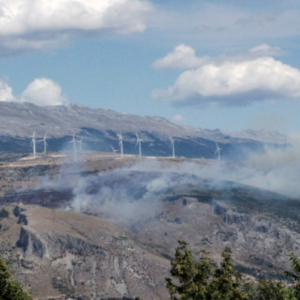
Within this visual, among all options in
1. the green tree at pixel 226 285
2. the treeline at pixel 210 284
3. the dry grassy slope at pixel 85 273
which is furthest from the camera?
the dry grassy slope at pixel 85 273

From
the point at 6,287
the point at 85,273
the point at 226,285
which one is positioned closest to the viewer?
the point at 226,285

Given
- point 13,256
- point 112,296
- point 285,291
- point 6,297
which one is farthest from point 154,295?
point 285,291

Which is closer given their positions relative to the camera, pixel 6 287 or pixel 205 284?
pixel 205 284

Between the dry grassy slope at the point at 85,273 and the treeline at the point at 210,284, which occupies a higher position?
the treeline at the point at 210,284

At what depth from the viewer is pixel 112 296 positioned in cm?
18062

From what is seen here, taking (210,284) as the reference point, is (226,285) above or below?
below

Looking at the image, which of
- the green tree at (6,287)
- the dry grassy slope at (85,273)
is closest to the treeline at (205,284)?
the green tree at (6,287)

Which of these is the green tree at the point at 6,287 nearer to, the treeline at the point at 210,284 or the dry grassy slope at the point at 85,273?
the treeline at the point at 210,284

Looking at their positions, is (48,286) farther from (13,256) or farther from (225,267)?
(225,267)

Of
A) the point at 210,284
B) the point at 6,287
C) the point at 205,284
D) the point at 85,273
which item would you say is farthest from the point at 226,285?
the point at 85,273

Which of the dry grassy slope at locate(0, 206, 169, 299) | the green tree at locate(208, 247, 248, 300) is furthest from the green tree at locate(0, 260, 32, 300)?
the dry grassy slope at locate(0, 206, 169, 299)

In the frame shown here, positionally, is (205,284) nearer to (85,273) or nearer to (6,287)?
(6,287)

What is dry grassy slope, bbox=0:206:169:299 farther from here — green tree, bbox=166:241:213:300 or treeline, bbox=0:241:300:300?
green tree, bbox=166:241:213:300

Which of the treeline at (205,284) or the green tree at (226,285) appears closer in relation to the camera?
the treeline at (205,284)
